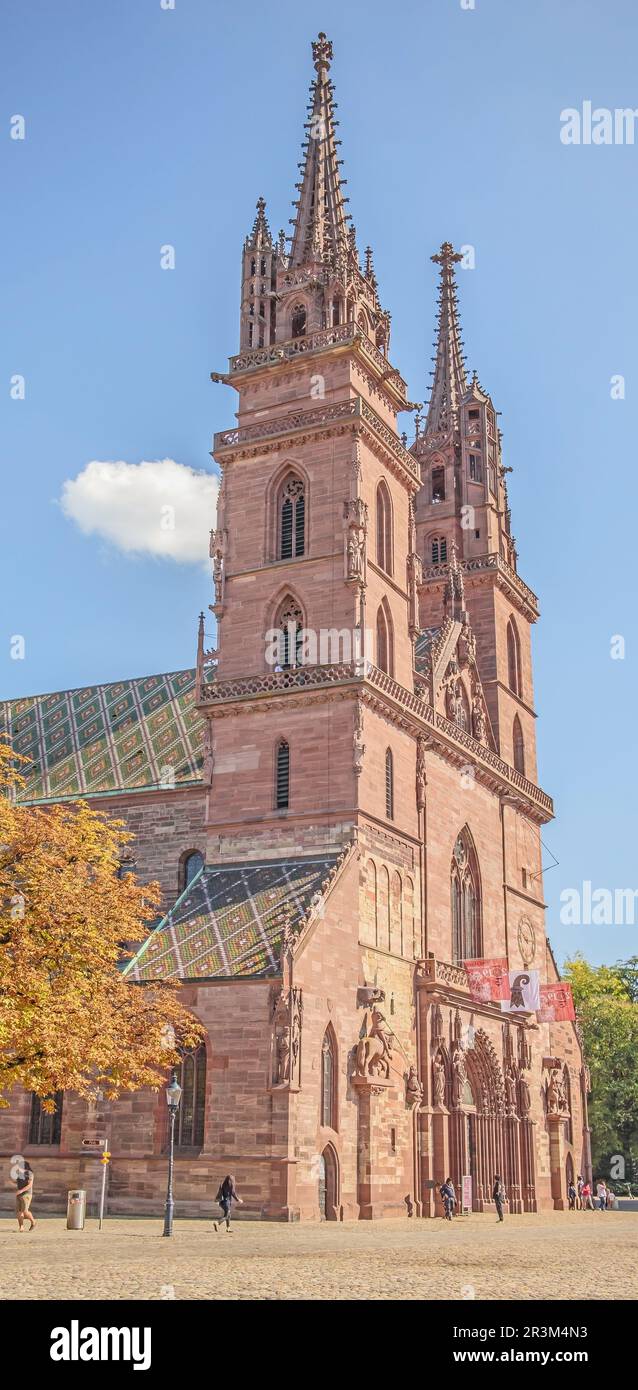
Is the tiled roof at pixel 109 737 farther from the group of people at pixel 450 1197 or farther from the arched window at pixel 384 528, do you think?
the group of people at pixel 450 1197

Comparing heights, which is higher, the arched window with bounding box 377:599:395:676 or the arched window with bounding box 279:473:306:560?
the arched window with bounding box 279:473:306:560

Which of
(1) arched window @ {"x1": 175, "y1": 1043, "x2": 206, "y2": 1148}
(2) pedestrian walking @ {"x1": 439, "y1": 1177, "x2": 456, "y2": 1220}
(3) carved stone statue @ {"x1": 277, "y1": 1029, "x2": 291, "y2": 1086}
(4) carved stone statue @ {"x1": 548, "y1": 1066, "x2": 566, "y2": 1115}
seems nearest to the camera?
(3) carved stone statue @ {"x1": 277, "y1": 1029, "x2": 291, "y2": 1086}

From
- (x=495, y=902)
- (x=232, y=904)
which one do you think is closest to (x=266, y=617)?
(x=232, y=904)

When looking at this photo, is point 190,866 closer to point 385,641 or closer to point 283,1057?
point 385,641

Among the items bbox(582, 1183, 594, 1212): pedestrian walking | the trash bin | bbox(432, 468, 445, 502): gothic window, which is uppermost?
bbox(432, 468, 445, 502): gothic window

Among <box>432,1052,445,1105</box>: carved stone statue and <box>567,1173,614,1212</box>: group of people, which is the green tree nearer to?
<box>567,1173,614,1212</box>: group of people

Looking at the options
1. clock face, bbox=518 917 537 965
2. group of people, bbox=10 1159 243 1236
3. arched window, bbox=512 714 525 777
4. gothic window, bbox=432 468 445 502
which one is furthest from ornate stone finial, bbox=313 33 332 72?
group of people, bbox=10 1159 243 1236

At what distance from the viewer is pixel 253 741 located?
4094 cm

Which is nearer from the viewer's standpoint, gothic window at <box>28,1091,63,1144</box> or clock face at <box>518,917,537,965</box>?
gothic window at <box>28,1091,63,1144</box>

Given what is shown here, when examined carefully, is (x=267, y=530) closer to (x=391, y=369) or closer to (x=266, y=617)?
(x=266, y=617)

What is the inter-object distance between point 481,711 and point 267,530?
41.8ft

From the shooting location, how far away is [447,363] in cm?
6462

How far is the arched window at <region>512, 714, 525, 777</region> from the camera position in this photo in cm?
5638

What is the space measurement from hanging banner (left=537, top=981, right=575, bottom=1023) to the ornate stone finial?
3450 centimetres
